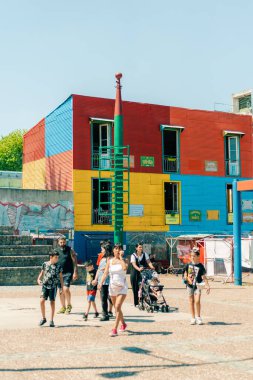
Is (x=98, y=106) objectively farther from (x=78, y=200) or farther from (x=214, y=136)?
(x=214, y=136)

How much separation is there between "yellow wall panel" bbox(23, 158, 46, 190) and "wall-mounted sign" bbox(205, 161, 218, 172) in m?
11.0

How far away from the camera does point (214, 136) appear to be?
40.2 metres

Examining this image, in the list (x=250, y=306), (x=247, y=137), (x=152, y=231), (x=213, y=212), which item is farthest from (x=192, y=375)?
(x=247, y=137)

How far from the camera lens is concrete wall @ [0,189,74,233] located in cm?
3375

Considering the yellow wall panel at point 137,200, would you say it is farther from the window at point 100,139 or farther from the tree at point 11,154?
the tree at point 11,154

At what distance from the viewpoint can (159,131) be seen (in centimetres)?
3834

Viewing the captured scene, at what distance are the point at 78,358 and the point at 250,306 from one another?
28.0 feet

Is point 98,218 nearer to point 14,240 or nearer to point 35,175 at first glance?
point 35,175

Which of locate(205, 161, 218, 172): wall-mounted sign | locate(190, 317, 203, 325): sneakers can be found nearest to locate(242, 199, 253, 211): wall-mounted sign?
locate(205, 161, 218, 172): wall-mounted sign

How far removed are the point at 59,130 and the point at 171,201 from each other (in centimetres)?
865

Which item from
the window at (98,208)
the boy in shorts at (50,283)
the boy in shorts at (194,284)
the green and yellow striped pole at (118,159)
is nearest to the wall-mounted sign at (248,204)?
the window at (98,208)

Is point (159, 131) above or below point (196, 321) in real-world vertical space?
above

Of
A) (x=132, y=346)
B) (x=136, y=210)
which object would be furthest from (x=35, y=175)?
(x=132, y=346)

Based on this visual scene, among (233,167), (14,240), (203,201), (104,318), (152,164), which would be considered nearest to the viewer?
(104,318)
